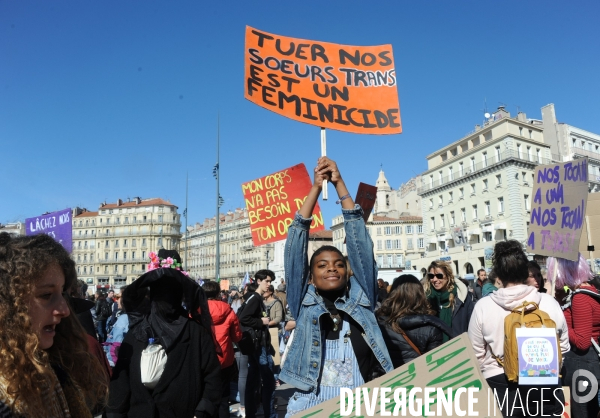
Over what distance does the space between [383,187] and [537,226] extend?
3661 inches

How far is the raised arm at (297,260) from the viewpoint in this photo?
2844 mm

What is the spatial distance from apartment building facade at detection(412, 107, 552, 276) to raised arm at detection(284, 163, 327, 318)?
49.8 m

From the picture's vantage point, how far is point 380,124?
4594 millimetres

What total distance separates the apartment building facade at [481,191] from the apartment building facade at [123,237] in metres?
73.6

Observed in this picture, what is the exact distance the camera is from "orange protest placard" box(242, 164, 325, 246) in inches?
356

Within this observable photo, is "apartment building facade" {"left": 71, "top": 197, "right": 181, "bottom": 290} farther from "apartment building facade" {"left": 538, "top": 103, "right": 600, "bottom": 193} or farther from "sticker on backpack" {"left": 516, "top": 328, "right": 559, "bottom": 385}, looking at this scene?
"sticker on backpack" {"left": 516, "top": 328, "right": 559, "bottom": 385}

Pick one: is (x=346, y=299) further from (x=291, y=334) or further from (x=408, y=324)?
(x=408, y=324)

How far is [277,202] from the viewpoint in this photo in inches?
364

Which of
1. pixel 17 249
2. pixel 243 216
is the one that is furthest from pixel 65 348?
pixel 243 216

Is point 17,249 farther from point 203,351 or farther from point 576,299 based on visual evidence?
point 576,299

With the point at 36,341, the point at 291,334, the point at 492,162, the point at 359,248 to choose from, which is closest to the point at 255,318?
the point at 291,334

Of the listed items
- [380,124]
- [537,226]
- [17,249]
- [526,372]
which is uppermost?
[380,124]

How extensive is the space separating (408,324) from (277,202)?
18.1 ft

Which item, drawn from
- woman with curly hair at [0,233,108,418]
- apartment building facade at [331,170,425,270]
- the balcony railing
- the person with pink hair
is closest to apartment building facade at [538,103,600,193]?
the balcony railing
